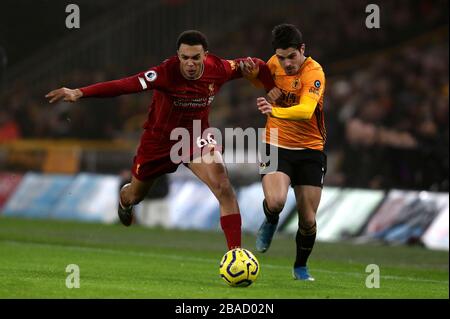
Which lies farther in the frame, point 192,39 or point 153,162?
point 153,162

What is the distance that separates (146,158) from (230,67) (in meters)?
1.36

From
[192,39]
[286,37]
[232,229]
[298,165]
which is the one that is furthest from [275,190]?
[192,39]

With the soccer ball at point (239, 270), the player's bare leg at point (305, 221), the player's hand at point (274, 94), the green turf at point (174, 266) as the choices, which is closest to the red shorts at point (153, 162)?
the player's hand at point (274, 94)

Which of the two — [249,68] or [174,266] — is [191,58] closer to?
[249,68]

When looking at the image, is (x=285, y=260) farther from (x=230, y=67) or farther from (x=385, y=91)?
(x=385, y=91)

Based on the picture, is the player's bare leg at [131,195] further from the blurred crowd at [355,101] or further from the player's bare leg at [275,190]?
the blurred crowd at [355,101]

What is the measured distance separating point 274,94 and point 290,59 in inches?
17.0

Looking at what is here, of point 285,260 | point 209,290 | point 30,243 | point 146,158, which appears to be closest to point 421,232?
point 285,260

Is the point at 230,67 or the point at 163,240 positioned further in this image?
the point at 163,240

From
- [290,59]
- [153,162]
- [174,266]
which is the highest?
[290,59]

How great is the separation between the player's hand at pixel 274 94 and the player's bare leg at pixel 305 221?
36.9 inches

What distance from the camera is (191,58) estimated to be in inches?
411

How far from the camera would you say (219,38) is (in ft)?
96.4
